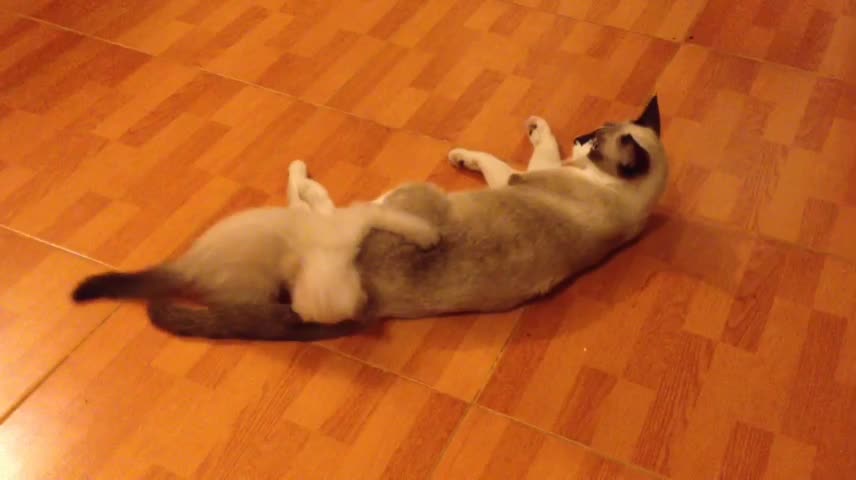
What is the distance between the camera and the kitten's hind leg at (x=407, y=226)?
149cm

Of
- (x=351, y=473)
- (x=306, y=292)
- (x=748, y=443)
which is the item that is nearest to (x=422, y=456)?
(x=351, y=473)

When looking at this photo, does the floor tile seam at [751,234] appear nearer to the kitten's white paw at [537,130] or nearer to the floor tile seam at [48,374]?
the kitten's white paw at [537,130]

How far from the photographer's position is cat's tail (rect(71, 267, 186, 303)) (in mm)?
1506

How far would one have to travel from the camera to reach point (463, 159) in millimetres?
1978

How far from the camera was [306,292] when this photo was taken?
147 centimetres

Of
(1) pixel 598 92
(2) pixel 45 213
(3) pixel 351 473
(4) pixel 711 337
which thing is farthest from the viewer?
(1) pixel 598 92

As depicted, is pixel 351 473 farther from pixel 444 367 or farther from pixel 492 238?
pixel 492 238

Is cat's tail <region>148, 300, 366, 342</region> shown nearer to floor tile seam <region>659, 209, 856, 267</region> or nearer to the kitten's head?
the kitten's head

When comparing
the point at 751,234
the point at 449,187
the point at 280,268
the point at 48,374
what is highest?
the point at 280,268

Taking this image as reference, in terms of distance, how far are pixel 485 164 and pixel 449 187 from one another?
0.12m

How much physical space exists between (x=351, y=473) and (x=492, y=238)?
0.55 m

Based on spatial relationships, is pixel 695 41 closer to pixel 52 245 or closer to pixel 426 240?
pixel 426 240

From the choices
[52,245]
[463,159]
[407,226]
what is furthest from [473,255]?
[52,245]

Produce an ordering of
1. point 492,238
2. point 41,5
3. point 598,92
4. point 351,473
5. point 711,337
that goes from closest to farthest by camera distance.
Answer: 1. point 351,473
2. point 492,238
3. point 711,337
4. point 598,92
5. point 41,5
